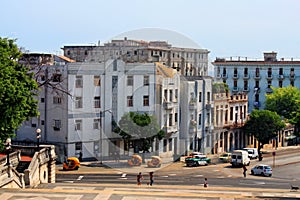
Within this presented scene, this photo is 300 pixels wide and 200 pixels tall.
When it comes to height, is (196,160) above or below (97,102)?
below

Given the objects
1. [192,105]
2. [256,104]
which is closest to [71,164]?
[192,105]

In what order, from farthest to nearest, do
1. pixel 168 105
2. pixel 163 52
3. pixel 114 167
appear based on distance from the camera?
pixel 163 52 < pixel 168 105 < pixel 114 167

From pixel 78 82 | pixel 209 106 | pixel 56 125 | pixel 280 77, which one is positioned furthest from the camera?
pixel 280 77

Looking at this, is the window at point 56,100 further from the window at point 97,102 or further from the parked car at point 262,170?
the parked car at point 262,170

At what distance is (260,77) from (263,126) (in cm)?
3013

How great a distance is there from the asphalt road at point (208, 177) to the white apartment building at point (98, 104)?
18.1ft

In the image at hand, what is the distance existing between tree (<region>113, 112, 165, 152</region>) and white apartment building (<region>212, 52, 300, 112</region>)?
1681 inches

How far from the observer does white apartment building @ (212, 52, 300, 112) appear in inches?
3989

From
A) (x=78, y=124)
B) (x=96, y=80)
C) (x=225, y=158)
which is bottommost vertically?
(x=225, y=158)

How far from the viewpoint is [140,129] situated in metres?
59.4

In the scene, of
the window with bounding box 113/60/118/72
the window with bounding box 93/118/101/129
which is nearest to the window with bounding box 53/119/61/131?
the window with bounding box 93/118/101/129

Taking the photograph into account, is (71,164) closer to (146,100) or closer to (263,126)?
(146,100)

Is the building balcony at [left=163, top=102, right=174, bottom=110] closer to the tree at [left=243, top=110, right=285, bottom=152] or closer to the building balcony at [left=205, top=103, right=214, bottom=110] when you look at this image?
the building balcony at [left=205, top=103, right=214, bottom=110]

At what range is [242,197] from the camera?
32.8 meters
